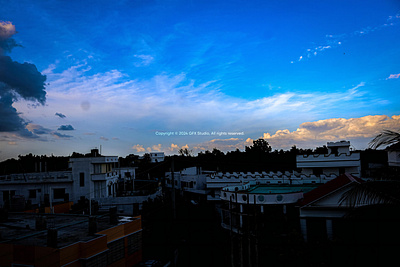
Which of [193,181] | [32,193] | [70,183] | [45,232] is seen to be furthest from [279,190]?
[32,193]

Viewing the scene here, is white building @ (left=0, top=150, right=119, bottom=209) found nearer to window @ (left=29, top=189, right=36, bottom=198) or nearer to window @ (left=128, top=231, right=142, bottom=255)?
window @ (left=29, top=189, right=36, bottom=198)

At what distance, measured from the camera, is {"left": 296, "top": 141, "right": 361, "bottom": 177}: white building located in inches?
1237

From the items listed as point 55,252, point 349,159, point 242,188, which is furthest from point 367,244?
point 349,159

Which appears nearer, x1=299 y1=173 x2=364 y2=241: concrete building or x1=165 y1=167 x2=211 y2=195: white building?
x1=299 y1=173 x2=364 y2=241: concrete building

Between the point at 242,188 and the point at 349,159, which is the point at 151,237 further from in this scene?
the point at 349,159

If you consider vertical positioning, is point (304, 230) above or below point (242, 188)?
below

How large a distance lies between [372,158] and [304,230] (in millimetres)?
39615

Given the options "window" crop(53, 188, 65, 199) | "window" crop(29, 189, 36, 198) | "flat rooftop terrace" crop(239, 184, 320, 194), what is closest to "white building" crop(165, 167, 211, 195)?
"flat rooftop terrace" crop(239, 184, 320, 194)

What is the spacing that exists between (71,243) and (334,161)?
3051cm

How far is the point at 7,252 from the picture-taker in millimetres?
11945

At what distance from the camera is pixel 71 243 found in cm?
1274

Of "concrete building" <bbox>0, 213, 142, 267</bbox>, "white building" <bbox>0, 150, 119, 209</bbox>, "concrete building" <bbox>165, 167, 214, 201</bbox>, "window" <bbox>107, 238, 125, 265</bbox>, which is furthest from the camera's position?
"concrete building" <bbox>165, 167, 214, 201</bbox>

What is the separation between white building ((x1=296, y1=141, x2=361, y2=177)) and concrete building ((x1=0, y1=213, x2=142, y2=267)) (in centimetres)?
2416

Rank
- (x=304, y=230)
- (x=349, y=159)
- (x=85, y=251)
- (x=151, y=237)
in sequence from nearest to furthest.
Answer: (x=85, y=251), (x=304, y=230), (x=151, y=237), (x=349, y=159)
